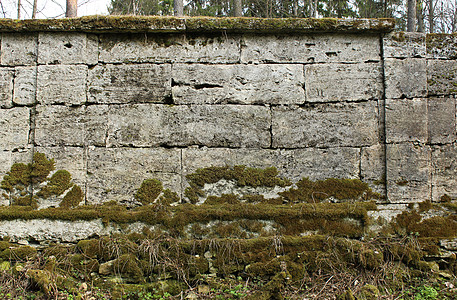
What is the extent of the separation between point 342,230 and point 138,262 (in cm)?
225

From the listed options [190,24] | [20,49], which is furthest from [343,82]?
[20,49]

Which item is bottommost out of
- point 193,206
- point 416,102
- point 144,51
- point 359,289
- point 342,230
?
point 359,289

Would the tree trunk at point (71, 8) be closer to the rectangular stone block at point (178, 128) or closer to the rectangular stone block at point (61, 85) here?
the rectangular stone block at point (61, 85)

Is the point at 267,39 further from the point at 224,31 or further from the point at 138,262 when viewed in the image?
the point at 138,262

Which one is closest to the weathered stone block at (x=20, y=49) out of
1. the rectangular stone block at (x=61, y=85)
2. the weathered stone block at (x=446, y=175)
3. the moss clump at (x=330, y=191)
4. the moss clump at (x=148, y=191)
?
the rectangular stone block at (x=61, y=85)

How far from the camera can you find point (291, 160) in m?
4.14

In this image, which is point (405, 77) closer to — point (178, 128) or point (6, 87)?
point (178, 128)

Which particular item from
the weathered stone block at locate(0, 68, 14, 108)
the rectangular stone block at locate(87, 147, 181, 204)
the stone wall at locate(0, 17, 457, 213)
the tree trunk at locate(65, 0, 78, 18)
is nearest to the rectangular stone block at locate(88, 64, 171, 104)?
the stone wall at locate(0, 17, 457, 213)

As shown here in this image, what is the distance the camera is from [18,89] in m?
4.22

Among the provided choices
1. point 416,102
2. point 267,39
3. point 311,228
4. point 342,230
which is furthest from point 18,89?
point 416,102

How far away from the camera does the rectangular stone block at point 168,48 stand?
4.24m

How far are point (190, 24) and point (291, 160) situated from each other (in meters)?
2.03

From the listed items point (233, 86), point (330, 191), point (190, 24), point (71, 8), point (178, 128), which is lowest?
point (330, 191)

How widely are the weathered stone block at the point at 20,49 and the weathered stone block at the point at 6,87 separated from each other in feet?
0.36
